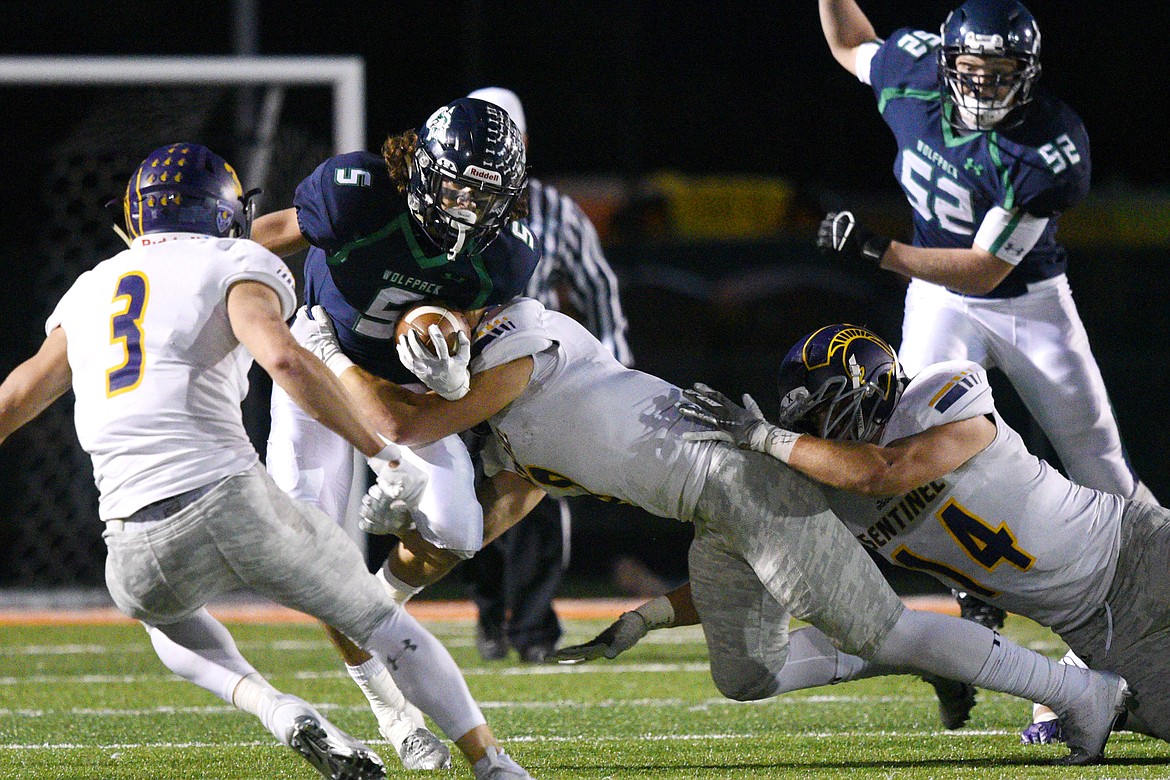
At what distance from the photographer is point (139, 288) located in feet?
8.89

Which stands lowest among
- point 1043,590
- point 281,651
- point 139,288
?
point 281,651

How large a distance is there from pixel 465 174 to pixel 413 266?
9.8 inches

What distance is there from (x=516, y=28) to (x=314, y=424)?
7859 millimetres

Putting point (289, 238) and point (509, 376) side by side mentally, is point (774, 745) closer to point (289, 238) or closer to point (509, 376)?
point (509, 376)

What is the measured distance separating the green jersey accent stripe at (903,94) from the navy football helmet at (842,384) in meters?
1.18

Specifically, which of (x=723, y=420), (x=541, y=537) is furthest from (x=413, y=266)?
(x=541, y=537)

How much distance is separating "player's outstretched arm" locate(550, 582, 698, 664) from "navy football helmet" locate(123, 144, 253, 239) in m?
1.03

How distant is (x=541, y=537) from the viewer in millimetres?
5059

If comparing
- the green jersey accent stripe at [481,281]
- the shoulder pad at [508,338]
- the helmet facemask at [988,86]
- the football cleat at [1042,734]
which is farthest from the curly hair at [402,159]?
the football cleat at [1042,734]

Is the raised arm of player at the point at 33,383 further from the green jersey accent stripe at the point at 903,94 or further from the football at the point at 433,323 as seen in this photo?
the green jersey accent stripe at the point at 903,94

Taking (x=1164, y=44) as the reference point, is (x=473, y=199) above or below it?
above

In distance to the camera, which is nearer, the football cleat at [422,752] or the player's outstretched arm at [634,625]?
the player's outstretched arm at [634,625]

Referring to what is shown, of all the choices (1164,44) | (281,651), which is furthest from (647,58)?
(281,651)

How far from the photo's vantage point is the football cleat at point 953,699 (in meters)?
3.39
